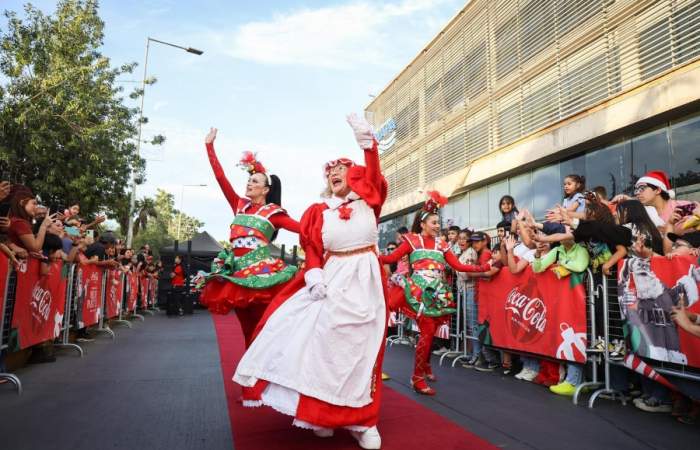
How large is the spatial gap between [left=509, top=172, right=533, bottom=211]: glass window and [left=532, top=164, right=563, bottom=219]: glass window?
0.21 metres

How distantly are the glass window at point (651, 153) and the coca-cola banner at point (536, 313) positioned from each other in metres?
6.33

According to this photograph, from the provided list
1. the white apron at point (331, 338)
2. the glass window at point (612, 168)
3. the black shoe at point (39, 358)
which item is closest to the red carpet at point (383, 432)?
the white apron at point (331, 338)

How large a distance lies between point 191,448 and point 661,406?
3.73 m

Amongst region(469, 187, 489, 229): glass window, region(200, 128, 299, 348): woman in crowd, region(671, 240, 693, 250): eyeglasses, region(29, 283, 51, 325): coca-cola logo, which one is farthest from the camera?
region(469, 187, 489, 229): glass window

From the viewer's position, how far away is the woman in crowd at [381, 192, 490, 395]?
4707 mm

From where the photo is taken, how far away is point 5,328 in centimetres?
461

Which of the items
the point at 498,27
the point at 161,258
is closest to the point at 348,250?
the point at 498,27

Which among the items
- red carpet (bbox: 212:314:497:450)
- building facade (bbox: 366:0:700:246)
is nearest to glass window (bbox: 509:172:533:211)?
building facade (bbox: 366:0:700:246)

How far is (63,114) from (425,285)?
38.2 feet

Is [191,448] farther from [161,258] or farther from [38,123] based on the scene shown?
[161,258]

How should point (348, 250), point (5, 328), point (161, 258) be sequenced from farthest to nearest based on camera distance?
point (161, 258) < point (5, 328) < point (348, 250)

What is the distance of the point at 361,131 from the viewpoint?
3092mm

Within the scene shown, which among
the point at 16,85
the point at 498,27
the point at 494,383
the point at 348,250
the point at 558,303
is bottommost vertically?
the point at 494,383

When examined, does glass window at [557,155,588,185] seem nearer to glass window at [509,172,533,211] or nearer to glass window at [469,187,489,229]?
glass window at [509,172,533,211]
